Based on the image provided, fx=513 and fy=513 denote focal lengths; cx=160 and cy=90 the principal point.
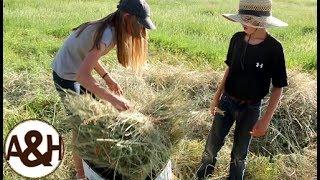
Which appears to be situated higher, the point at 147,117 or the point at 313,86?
the point at 147,117

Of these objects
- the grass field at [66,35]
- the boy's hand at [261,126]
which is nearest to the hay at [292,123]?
the grass field at [66,35]

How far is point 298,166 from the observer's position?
12.7ft

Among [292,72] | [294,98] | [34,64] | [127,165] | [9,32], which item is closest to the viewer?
[127,165]

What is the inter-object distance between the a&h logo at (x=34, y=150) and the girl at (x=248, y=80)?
41.9 inches

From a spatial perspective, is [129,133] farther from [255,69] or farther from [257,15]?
[257,15]

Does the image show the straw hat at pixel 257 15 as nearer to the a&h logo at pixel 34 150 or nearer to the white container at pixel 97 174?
the white container at pixel 97 174

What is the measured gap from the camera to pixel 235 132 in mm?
3441

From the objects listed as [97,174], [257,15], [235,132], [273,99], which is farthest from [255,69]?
[97,174]

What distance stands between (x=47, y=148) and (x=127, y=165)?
76 cm

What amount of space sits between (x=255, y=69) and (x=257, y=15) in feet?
1.08

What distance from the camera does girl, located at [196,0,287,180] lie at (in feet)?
10.0

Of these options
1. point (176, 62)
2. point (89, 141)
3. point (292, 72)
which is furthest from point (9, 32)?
point (89, 141)

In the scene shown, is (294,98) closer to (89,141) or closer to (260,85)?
(260,85)

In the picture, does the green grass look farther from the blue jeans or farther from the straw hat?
the straw hat
